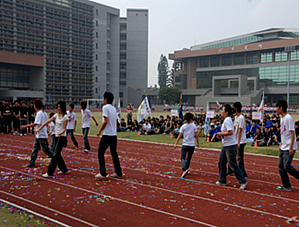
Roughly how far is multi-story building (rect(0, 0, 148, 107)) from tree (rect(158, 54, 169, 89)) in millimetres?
40375

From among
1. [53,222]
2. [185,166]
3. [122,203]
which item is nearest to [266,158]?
[185,166]

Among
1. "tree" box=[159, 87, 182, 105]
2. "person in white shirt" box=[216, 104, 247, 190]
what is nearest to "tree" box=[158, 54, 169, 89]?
"tree" box=[159, 87, 182, 105]

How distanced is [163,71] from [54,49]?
62.8m

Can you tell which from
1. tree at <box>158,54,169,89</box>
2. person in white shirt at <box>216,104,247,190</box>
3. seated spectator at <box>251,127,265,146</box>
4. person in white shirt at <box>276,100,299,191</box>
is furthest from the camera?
tree at <box>158,54,169,89</box>

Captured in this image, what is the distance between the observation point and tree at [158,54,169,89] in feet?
433

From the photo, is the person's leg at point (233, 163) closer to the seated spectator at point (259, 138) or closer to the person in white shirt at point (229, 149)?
the person in white shirt at point (229, 149)

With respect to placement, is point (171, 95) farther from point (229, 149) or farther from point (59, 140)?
point (229, 149)

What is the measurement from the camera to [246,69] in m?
90.5

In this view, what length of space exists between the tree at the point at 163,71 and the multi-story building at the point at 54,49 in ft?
132

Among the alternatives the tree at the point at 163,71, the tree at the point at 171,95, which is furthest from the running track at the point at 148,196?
the tree at the point at 163,71

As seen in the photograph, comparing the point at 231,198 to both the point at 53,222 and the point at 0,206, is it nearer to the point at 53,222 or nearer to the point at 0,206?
the point at 53,222

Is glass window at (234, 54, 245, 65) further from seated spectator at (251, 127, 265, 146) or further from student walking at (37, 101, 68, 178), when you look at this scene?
student walking at (37, 101, 68, 178)

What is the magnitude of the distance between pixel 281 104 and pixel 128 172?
14.6 feet

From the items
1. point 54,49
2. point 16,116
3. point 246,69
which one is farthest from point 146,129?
point 246,69
